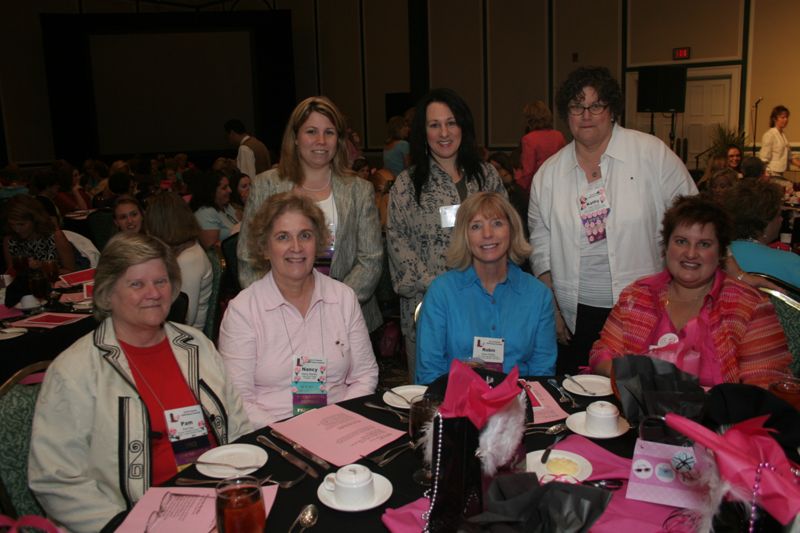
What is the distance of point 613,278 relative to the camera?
2.90m

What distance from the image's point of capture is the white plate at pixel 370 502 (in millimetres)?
1402

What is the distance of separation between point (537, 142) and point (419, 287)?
375 centimetres

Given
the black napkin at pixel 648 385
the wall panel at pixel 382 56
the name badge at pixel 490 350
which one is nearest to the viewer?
the black napkin at pixel 648 385

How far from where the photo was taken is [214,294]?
136 inches

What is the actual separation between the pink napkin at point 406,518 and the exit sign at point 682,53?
10481mm

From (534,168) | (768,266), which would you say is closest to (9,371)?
(768,266)

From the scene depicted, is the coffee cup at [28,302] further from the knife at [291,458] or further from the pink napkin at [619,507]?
the pink napkin at [619,507]

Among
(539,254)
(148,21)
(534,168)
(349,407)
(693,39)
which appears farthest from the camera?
(148,21)

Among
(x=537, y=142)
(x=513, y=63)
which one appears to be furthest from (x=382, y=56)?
(x=537, y=142)

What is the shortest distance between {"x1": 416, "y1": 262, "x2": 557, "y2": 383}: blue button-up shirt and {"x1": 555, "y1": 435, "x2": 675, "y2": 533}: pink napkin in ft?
2.93

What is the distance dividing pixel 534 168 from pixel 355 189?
143 inches

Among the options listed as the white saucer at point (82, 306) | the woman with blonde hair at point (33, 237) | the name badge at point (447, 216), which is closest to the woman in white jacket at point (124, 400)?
the name badge at point (447, 216)

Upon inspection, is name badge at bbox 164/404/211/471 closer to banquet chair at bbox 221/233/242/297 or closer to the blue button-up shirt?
the blue button-up shirt

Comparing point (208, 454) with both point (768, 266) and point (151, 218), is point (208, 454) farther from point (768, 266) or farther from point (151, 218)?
point (768, 266)
